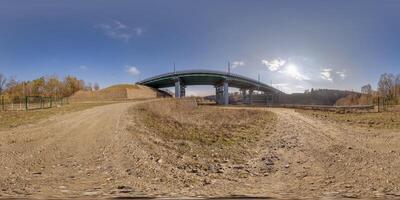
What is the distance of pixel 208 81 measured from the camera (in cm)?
10419

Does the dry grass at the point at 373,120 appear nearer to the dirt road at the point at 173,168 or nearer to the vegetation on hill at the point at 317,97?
the dirt road at the point at 173,168

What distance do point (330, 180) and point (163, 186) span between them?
16.0ft

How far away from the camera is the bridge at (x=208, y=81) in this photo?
305 ft

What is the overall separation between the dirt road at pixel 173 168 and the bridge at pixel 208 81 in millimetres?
74364

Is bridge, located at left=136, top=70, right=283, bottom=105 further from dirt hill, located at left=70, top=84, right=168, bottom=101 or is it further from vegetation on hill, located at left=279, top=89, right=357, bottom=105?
vegetation on hill, located at left=279, top=89, right=357, bottom=105

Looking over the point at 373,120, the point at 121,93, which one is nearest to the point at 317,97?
the point at 121,93

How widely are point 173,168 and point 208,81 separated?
93140 mm

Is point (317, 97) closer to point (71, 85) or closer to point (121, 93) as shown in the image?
point (121, 93)

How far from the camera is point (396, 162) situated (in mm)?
11664

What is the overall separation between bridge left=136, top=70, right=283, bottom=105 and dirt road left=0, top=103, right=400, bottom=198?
244 feet

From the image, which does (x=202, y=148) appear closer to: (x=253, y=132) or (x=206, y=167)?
(x=206, y=167)

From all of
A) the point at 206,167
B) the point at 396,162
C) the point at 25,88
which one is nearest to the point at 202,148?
the point at 206,167

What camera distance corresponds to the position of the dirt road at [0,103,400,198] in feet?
27.6

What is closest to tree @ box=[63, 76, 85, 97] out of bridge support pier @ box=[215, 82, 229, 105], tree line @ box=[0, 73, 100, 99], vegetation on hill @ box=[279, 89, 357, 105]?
tree line @ box=[0, 73, 100, 99]
